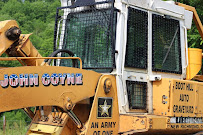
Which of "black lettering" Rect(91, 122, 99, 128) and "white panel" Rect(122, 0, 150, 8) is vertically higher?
"white panel" Rect(122, 0, 150, 8)

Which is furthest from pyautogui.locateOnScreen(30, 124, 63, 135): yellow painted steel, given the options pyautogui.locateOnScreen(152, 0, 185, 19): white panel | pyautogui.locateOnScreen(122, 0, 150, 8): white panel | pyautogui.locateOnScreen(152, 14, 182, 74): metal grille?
pyautogui.locateOnScreen(152, 0, 185, 19): white panel

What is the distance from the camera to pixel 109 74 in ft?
20.9

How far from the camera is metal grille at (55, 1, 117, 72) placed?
21.7 ft

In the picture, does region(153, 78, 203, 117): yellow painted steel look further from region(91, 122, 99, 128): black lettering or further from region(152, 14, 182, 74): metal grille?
region(91, 122, 99, 128): black lettering

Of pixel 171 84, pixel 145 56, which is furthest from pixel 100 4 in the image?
pixel 171 84

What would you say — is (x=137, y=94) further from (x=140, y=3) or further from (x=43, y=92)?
(x=43, y=92)

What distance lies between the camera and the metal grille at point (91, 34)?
260 inches

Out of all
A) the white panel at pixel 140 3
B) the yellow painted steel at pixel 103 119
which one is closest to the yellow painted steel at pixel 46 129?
the yellow painted steel at pixel 103 119

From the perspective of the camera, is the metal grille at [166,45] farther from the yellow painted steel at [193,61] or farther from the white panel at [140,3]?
the yellow painted steel at [193,61]

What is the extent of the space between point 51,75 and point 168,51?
2763mm

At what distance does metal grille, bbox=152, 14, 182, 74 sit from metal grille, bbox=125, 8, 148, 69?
23 centimetres

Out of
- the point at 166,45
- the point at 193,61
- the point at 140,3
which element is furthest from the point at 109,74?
the point at 193,61

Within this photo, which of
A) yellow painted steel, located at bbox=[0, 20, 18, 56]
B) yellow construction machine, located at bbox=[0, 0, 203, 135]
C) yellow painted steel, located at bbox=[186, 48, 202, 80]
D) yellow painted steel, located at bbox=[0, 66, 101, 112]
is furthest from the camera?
yellow painted steel, located at bbox=[186, 48, 202, 80]

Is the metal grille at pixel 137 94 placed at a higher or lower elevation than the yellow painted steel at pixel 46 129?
higher
